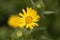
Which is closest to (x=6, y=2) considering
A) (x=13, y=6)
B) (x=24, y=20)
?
(x=13, y=6)

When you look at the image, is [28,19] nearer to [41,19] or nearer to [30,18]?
[30,18]

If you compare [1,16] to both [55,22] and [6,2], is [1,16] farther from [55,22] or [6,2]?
[55,22]

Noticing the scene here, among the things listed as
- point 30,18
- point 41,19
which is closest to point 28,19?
point 30,18
